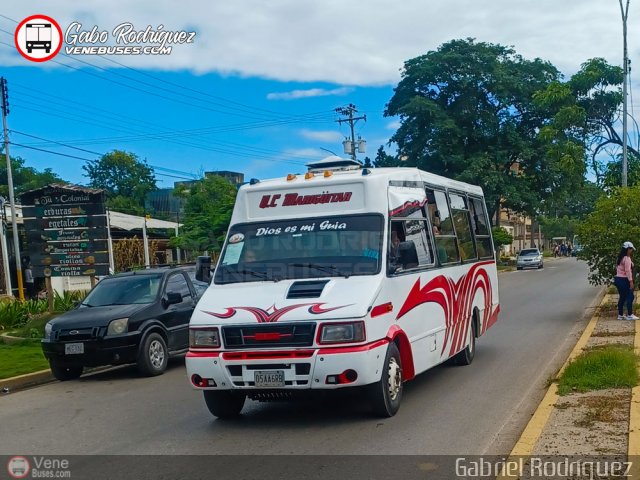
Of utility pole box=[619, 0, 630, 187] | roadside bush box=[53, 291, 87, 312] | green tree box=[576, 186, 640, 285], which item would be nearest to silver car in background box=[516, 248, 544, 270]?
utility pole box=[619, 0, 630, 187]

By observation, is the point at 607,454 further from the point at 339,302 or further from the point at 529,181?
the point at 529,181

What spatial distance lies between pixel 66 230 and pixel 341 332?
1165 centimetres

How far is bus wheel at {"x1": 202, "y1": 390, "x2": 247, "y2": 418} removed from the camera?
7.68 meters

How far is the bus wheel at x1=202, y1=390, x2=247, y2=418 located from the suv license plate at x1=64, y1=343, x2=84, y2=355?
13.3ft

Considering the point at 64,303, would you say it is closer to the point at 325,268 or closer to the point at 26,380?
the point at 26,380

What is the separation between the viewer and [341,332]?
689 cm

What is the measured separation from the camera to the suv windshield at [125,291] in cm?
1210

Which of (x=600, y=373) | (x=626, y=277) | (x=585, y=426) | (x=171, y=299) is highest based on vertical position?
(x=171, y=299)

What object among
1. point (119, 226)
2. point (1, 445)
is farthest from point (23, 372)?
point (119, 226)

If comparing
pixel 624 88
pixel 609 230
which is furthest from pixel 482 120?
pixel 609 230

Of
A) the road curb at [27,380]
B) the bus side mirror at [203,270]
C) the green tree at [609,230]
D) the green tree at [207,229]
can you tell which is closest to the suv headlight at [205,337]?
the bus side mirror at [203,270]

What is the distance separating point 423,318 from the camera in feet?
28.1

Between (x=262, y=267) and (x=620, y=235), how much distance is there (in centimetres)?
1054

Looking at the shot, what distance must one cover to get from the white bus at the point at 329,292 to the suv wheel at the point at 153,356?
3.65m
